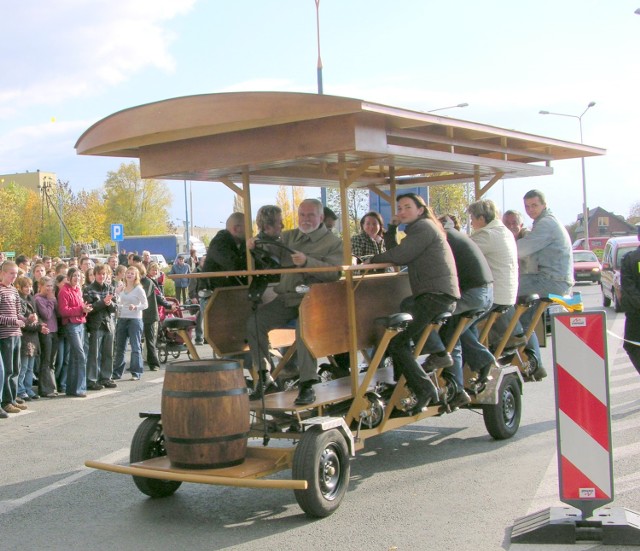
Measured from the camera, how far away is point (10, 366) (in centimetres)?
1085

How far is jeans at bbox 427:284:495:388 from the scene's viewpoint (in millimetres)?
7844

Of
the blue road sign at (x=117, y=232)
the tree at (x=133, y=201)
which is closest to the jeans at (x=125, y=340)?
the blue road sign at (x=117, y=232)

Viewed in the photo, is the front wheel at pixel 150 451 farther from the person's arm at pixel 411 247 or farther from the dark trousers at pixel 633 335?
the dark trousers at pixel 633 335

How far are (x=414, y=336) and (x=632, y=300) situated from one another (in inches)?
130

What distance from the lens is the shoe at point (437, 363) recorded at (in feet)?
25.0

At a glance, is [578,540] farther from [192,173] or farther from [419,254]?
[192,173]

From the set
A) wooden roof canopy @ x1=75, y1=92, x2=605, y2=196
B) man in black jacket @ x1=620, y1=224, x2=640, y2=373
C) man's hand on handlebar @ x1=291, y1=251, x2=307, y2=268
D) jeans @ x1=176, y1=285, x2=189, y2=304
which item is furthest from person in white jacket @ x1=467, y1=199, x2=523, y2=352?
jeans @ x1=176, y1=285, x2=189, y2=304

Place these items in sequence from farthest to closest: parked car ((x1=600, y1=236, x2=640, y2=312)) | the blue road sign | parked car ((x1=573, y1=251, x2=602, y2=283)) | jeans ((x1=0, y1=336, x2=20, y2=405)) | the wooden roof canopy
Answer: parked car ((x1=573, y1=251, x2=602, y2=283)) → the blue road sign → parked car ((x1=600, y1=236, x2=640, y2=312)) → jeans ((x1=0, y1=336, x2=20, y2=405)) → the wooden roof canopy

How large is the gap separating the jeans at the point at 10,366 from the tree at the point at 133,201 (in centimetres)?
7296

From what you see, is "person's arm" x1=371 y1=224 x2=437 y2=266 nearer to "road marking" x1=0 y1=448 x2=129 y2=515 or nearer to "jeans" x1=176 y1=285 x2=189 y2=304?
"road marking" x1=0 y1=448 x2=129 y2=515

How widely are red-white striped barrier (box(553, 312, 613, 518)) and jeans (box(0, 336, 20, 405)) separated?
25.4ft

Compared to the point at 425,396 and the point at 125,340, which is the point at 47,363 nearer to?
the point at 125,340

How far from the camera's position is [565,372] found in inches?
205

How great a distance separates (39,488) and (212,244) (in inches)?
99.7
